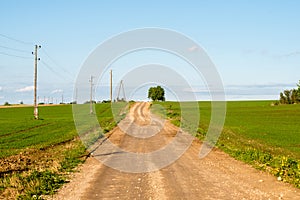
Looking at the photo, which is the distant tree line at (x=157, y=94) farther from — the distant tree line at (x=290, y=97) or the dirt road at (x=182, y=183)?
the dirt road at (x=182, y=183)

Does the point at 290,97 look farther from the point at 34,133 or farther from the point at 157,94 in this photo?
the point at 34,133

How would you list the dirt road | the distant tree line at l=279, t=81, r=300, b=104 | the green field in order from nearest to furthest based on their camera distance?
1. the dirt road
2. the green field
3. the distant tree line at l=279, t=81, r=300, b=104

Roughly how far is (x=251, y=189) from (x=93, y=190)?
4.28 m

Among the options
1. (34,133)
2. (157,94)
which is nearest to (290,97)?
(157,94)

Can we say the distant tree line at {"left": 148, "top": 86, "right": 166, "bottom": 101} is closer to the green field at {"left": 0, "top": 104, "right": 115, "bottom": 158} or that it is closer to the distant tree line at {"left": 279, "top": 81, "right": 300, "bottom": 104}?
the distant tree line at {"left": 279, "top": 81, "right": 300, "bottom": 104}

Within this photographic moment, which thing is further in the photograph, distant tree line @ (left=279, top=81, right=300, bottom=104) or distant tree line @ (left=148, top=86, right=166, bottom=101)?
distant tree line @ (left=148, top=86, right=166, bottom=101)

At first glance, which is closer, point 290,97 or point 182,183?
point 182,183

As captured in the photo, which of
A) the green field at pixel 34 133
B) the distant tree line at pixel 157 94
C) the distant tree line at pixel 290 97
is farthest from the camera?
the distant tree line at pixel 157 94

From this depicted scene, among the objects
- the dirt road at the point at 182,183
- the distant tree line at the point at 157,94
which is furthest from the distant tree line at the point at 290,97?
the dirt road at the point at 182,183

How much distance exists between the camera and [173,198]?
9.62m

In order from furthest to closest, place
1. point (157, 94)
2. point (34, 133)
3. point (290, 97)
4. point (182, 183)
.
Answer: point (157, 94), point (290, 97), point (34, 133), point (182, 183)

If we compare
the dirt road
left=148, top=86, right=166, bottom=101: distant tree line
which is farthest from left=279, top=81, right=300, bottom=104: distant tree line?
the dirt road

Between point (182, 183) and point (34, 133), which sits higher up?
point (182, 183)

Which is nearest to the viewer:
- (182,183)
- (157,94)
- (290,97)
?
(182,183)
